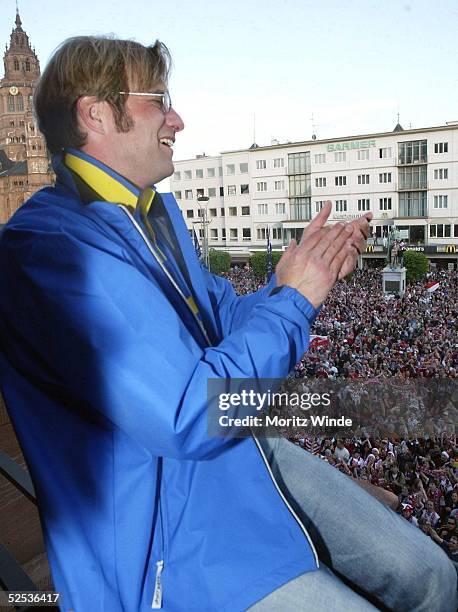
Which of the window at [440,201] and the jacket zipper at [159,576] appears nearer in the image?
the jacket zipper at [159,576]

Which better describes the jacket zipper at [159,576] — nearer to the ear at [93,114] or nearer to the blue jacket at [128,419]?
the blue jacket at [128,419]

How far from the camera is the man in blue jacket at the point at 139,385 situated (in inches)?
33.9

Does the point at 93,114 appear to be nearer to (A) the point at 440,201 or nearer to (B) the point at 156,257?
(B) the point at 156,257

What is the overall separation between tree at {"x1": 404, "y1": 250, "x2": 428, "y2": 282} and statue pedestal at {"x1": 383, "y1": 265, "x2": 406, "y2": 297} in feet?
16.1

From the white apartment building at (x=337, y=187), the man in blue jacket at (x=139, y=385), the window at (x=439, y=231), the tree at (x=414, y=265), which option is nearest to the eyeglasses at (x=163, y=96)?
the man in blue jacket at (x=139, y=385)

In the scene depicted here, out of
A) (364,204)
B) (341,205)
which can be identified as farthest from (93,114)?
(341,205)

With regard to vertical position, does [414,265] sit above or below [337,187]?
below

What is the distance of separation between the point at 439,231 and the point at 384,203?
409cm

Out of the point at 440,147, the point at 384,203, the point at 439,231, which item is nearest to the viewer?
the point at 440,147

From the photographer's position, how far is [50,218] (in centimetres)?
97

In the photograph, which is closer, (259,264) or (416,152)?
(416,152)

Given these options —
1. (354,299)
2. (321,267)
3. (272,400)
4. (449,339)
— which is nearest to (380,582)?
(272,400)

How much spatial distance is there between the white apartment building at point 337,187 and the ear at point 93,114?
31.5 meters

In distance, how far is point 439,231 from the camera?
3644 cm
